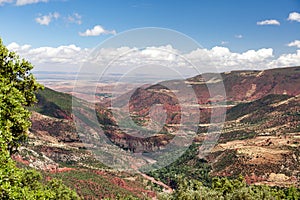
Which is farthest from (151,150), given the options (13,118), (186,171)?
(13,118)

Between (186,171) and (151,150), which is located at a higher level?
(151,150)

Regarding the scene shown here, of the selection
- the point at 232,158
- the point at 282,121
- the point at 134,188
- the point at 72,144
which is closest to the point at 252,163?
the point at 232,158

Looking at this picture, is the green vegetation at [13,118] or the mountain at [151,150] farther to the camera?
the mountain at [151,150]

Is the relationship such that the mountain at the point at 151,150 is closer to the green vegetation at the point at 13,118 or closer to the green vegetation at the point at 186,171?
the green vegetation at the point at 186,171

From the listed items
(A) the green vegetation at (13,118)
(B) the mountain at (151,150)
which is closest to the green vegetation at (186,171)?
(B) the mountain at (151,150)

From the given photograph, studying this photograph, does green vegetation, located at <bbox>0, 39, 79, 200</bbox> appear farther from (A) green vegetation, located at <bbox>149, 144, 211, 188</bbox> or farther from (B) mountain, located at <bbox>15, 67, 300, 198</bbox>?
(A) green vegetation, located at <bbox>149, 144, 211, 188</bbox>

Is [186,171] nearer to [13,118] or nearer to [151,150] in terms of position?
[151,150]

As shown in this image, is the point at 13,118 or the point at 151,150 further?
the point at 151,150

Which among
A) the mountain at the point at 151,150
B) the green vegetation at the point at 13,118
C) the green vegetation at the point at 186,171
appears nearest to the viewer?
the green vegetation at the point at 13,118


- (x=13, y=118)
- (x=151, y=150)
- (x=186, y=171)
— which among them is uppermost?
(x=13, y=118)
